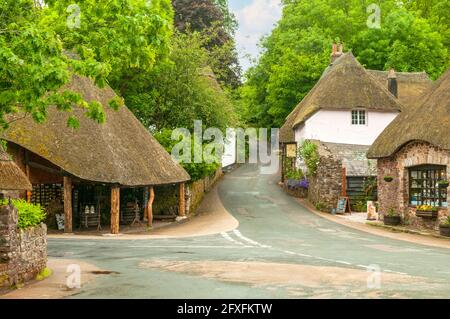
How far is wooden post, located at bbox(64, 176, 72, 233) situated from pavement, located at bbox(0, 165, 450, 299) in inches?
90.7

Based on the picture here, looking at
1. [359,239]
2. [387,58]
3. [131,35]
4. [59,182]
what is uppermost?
[387,58]

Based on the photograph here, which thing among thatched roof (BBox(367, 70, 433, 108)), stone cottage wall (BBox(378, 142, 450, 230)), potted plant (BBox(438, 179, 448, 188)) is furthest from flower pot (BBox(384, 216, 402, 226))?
thatched roof (BBox(367, 70, 433, 108))

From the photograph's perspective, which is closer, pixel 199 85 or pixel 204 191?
pixel 199 85

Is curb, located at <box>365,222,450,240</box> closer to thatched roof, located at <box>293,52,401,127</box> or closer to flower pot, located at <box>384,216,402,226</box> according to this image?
flower pot, located at <box>384,216,402,226</box>

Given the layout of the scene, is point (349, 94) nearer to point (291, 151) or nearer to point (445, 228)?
point (291, 151)

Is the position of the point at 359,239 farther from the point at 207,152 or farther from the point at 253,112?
the point at 253,112

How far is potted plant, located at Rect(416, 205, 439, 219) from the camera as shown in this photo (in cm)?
2544

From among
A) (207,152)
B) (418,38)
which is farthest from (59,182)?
(418,38)

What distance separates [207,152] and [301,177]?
8.46 m

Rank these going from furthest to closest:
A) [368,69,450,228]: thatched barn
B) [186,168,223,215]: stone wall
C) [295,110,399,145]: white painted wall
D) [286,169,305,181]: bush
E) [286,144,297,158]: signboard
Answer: [286,144,297,158]: signboard
[295,110,399,145]: white painted wall
[286,169,305,181]: bush
[186,168,223,215]: stone wall
[368,69,450,228]: thatched barn

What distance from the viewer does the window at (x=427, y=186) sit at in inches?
1008

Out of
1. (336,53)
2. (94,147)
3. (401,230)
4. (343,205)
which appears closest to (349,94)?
(336,53)

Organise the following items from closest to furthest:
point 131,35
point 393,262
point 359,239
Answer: point 131,35 < point 393,262 < point 359,239

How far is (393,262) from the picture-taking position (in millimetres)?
16906
